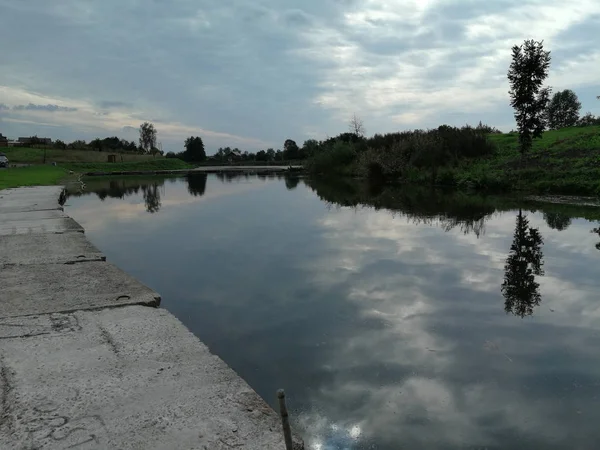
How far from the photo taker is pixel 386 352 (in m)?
5.11

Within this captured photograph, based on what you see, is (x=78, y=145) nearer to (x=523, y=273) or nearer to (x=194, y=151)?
(x=194, y=151)

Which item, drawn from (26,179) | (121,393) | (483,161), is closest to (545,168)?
(483,161)

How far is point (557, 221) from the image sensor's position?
46.4 feet

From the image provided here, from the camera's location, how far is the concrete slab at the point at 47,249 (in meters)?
7.64

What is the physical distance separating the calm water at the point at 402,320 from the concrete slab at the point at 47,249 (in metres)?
0.90

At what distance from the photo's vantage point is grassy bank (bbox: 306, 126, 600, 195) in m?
22.8

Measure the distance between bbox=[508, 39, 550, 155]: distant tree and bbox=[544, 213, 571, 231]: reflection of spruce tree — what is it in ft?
40.1

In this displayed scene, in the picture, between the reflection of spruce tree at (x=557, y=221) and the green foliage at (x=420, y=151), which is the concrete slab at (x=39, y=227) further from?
the green foliage at (x=420, y=151)

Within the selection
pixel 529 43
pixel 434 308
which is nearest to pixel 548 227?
pixel 434 308

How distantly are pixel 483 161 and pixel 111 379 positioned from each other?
100 ft

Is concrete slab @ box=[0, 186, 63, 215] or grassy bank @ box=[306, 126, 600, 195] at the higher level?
grassy bank @ box=[306, 126, 600, 195]

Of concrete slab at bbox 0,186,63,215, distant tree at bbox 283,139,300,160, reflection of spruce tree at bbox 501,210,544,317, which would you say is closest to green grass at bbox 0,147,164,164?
distant tree at bbox 283,139,300,160

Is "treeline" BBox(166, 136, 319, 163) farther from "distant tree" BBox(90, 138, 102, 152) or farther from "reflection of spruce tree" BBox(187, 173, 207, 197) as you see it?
"reflection of spruce tree" BBox(187, 173, 207, 197)

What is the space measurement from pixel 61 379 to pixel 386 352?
3077 mm
